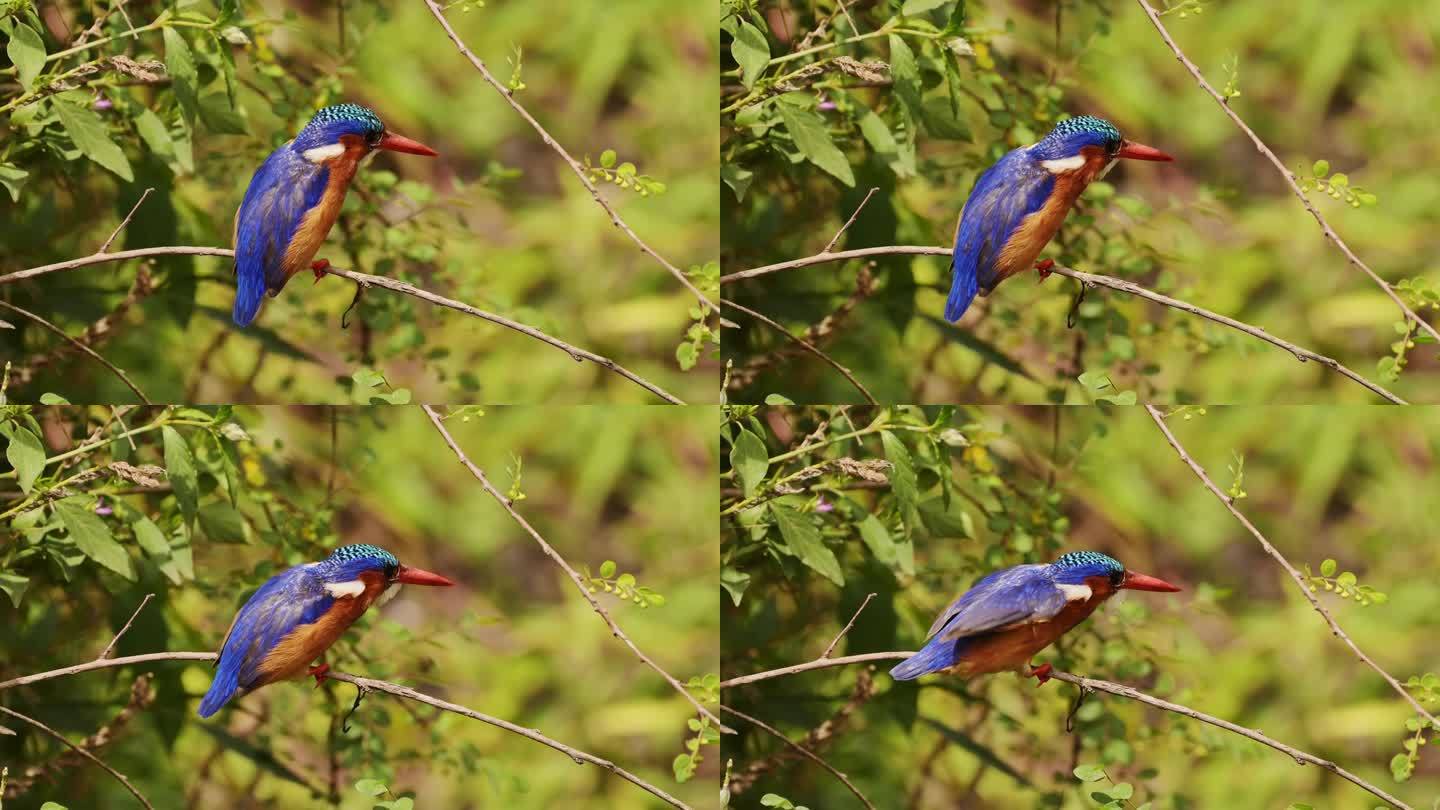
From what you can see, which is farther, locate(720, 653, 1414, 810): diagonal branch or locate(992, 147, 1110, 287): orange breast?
locate(992, 147, 1110, 287): orange breast

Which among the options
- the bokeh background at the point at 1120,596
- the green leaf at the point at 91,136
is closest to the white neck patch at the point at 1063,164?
the bokeh background at the point at 1120,596

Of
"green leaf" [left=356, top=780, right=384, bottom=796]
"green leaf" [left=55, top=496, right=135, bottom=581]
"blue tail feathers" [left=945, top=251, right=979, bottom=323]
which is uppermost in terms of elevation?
"blue tail feathers" [left=945, top=251, right=979, bottom=323]

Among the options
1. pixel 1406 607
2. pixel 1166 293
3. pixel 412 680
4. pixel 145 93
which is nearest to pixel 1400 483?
pixel 1406 607

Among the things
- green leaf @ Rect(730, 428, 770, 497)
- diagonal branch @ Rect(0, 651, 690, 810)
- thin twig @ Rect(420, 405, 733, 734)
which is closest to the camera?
diagonal branch @ Rect(0, 651, 690, 810)

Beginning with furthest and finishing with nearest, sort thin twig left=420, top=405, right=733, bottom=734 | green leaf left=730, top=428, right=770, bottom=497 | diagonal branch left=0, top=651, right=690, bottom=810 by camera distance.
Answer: green leaf left=730, top=428, right=770, bottom=497
thin twig left=420, top=405, right=733, bottom=734
diagonal branch left=0, top=651, right=690, bottom=810

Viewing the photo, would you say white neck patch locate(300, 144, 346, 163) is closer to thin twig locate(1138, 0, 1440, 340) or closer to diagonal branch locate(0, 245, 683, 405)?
diagonal branch locate(0, 245, 683, 405)

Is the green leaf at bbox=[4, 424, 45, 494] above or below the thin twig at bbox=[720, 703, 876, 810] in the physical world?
above

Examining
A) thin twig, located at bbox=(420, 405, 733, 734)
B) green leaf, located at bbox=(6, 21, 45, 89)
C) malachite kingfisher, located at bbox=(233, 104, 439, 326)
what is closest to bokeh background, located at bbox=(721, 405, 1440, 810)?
thin twig, located at bbox=(420, 405, 733, 734)

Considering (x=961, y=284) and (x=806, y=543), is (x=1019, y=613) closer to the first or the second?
(x=806, y=543)
